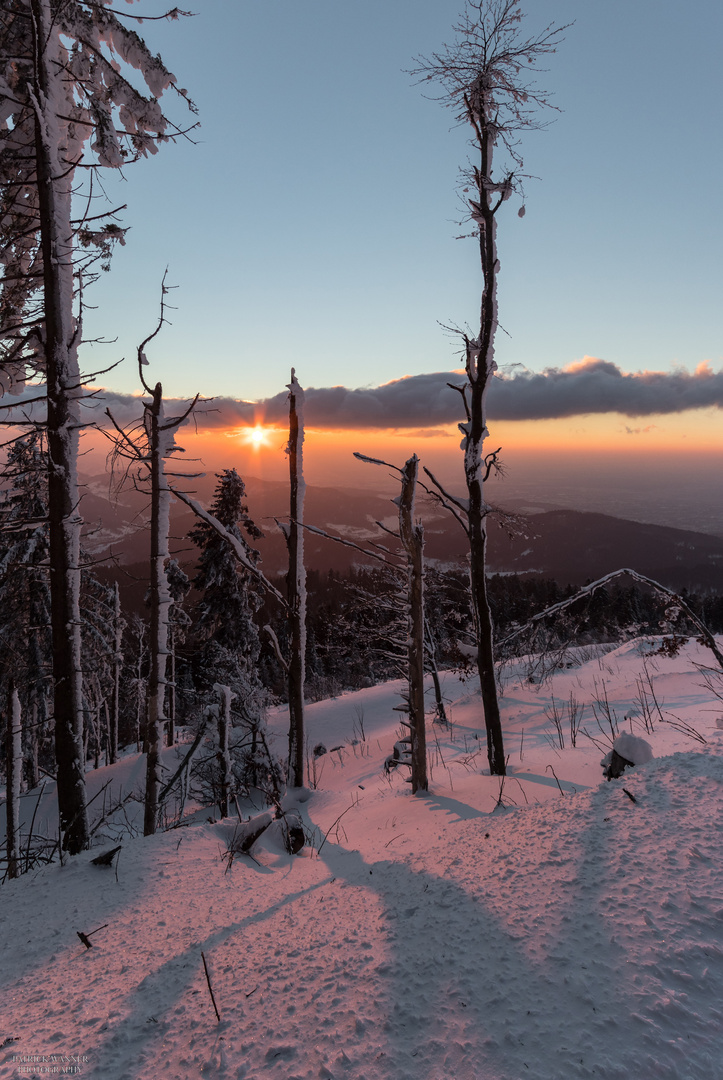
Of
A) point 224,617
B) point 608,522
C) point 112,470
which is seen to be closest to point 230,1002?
point 112,470

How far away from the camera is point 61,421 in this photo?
5.90 m

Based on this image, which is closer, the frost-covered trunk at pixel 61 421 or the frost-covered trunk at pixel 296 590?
the frost-covered trunk at pixel 61 421

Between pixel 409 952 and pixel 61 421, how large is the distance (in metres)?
6.25

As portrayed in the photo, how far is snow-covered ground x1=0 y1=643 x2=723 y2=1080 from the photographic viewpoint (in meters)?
1.85

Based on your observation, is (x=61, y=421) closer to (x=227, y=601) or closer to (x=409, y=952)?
(x=409, y=952)

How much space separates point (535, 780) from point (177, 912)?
4.30 m

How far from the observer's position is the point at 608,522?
648ft

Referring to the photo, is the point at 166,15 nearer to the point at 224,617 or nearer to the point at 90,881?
the point at 90,881

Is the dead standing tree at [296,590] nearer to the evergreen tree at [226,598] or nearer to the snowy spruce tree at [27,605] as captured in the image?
the snowy spruce tree at [27,605]

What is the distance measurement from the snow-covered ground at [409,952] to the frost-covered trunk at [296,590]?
607 cm

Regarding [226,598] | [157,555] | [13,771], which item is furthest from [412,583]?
[226,598]

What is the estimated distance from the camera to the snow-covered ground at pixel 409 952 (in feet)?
6.07

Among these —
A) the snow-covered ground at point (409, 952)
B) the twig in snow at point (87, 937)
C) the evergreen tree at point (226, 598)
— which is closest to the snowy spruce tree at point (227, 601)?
the evergreen tree at point (226, 598)

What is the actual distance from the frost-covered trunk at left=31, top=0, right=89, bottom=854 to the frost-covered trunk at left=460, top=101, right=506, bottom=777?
5.26m
